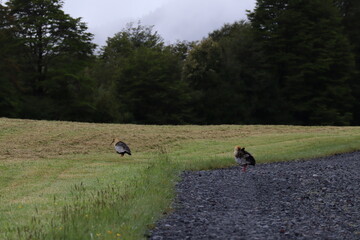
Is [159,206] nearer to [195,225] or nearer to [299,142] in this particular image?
[195,225]

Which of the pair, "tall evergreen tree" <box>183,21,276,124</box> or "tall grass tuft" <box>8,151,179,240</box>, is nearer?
"tall grass tuft" <box>8,151,179,240</box>

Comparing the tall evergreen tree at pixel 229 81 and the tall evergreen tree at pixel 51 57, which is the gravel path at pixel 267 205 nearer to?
the tall evergreen tree at pixel 51 57

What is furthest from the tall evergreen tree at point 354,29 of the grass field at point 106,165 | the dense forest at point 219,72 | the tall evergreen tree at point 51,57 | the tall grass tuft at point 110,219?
the tall grass tuft at point 110,219

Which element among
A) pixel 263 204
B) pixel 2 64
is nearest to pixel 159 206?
pixel 263 204

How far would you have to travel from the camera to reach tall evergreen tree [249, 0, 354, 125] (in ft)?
203

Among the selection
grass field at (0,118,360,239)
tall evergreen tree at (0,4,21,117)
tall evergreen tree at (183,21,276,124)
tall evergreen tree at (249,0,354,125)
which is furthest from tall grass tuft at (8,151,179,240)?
tall evergreen tree at (249,0,354,125)

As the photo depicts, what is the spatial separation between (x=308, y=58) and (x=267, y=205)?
54.3 metres

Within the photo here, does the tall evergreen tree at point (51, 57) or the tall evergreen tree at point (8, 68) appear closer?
the tall evergreen tree at point (8, 68)

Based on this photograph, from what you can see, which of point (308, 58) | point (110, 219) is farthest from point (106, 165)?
point (308, 58)

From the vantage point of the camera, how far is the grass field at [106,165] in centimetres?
884

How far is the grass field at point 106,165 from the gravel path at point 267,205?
27.8 inches

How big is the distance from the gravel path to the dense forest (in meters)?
39.8

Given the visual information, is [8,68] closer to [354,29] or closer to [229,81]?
[229,81]

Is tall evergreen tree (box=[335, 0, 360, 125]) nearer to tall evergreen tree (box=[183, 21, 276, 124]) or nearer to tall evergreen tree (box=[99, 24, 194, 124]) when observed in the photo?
tall evergreen tree (box=[183, 21, 276, 124])
